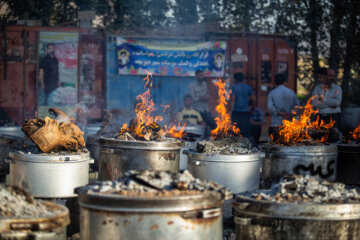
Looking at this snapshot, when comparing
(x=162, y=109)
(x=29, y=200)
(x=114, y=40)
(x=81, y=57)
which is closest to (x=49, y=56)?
(x=81, y=57)

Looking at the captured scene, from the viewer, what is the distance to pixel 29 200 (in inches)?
153

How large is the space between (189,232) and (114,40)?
35.1 feet

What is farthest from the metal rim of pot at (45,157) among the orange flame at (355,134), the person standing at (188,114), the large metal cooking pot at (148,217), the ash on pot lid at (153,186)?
the person standing at (188,114)

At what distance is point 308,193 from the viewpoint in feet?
14.0

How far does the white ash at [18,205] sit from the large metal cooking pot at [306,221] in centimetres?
159

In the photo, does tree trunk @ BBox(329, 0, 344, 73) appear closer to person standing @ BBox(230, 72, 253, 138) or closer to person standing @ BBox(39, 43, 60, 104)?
person standing @ BBox(230, 72, 253, 138)

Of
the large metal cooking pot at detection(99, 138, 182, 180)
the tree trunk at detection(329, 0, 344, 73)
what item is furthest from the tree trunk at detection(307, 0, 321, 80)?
the large metal cooking pot at detection(99, 138, 182, 180)

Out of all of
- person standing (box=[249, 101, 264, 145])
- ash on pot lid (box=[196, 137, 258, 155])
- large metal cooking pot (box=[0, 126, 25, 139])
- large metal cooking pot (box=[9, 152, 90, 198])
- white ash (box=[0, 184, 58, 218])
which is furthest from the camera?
person standing (box=[249, 101, 264, 145])

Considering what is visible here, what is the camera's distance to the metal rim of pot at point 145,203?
145 inches

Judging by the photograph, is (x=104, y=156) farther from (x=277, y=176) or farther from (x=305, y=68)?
(x=305, y=68)

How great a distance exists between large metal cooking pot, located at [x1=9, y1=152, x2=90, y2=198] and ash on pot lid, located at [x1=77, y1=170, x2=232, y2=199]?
1.39 metres

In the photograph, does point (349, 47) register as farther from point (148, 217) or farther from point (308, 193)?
point (148, 217)

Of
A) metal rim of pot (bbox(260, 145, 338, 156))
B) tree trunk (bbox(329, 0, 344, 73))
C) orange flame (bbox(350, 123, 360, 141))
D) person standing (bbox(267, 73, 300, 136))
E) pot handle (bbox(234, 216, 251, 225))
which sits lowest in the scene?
pot handle (bbox(234, 216, 251, 225))

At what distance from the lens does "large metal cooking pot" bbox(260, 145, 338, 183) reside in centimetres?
607
